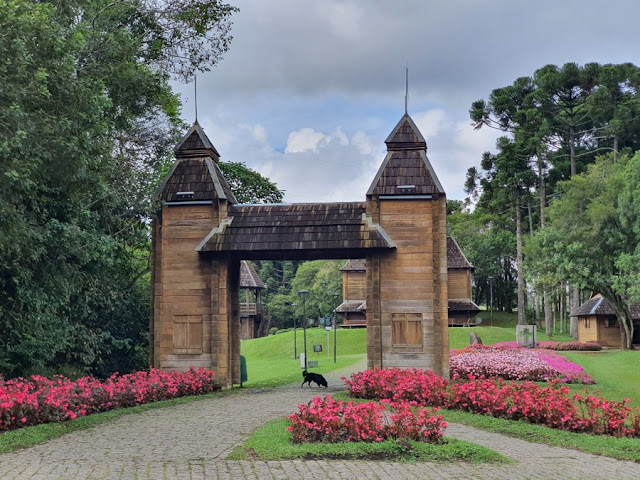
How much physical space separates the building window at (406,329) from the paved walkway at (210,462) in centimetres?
670

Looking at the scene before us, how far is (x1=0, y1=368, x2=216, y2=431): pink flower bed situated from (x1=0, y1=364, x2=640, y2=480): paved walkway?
1.15 meters

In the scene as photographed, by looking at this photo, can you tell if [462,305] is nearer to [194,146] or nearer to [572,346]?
[572,346]

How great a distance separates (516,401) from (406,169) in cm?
885

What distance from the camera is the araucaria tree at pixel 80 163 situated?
14.5 m

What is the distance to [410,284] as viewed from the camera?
20.5m

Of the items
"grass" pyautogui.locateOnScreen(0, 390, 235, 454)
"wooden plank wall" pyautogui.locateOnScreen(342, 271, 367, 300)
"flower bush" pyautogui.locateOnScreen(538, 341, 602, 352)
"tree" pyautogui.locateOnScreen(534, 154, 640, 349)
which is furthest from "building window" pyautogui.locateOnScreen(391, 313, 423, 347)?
"wooden plank wall" pyautogui.locateOnScreen(342, 271, 367, 300)

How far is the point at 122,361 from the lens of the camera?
24.3 meters

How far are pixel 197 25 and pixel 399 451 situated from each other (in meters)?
19.0

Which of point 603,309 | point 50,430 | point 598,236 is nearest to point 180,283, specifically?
point 50,430

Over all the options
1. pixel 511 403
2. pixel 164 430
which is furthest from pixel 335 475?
pixel 511 403

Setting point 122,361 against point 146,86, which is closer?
point 146,86

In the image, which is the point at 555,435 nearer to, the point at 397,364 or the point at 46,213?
the point at 397,364

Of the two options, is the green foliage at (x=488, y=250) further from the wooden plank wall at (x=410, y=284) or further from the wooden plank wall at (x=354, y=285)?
the wooden plank wall at (x=410, y=284)

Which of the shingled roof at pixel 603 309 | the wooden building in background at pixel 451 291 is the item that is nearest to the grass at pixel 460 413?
the wooden building in background at pixel 451 291
